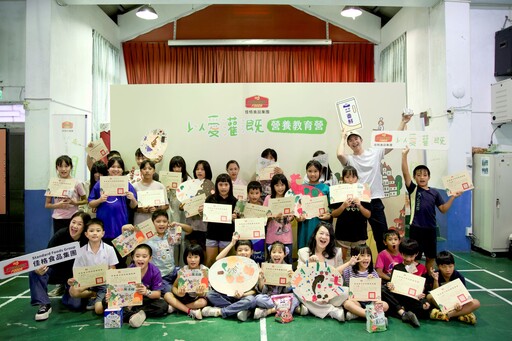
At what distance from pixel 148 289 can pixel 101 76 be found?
4978mm

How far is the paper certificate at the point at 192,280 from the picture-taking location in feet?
9.54

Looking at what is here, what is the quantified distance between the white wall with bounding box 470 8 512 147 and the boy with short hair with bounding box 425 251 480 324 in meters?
3.09

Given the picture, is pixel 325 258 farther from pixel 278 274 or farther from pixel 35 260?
pixel 35 260

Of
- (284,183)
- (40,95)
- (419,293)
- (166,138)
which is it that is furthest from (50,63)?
(419,293)

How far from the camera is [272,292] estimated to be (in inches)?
119

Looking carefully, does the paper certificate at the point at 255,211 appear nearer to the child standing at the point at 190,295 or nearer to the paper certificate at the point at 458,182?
the child standing at the point at 190,295

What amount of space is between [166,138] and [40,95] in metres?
1.89

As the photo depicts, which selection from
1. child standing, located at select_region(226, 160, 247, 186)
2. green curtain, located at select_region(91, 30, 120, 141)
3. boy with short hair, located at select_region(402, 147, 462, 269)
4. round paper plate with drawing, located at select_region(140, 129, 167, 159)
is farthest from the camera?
green curtain, located at select_region(91, 30, 120, 141)

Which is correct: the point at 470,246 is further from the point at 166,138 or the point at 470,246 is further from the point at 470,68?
the point at 166,138

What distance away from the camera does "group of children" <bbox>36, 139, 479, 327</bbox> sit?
2.88 m

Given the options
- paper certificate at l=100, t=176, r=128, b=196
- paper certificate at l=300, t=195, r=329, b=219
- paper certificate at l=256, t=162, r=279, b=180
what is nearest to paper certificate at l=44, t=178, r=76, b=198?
paper certificate at l=100, t=176, r=128, b=196

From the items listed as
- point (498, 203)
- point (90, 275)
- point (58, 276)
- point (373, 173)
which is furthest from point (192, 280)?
point (498, 203)

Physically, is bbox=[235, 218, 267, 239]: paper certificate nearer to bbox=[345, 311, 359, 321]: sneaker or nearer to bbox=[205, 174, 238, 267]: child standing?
bbox=[205, 174, 238, 267]: child standing

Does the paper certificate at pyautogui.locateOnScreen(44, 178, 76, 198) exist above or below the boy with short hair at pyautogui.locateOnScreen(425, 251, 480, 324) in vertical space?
above
